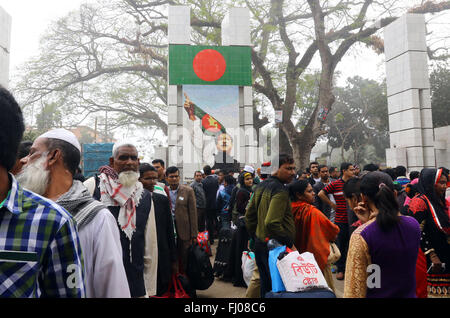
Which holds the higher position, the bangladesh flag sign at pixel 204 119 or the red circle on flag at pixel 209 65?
the red circle on flag at pixel 209 65

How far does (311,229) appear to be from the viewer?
A: 12.6 feet

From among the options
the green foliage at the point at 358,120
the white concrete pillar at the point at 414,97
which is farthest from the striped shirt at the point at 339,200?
the green foliage at the point at 358,120

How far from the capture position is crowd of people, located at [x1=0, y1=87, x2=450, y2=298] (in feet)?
3.75

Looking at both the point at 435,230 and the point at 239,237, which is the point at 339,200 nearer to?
the point at 239,237

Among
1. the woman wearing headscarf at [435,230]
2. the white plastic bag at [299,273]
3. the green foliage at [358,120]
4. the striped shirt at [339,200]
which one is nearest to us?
the white plastic bag at [299,273]

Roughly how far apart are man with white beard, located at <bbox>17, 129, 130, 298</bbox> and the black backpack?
2892mm

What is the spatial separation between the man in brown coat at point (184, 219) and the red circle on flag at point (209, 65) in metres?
6.93

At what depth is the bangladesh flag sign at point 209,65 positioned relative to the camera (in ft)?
38.5

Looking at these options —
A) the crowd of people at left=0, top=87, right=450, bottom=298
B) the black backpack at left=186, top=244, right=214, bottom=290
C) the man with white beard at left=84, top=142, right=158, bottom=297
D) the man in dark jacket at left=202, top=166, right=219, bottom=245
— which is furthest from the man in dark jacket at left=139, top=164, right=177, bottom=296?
the man in dark jacket at left=202, top=166, right=219, bottom=245

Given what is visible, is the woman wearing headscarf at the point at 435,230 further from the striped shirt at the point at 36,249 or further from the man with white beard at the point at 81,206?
the striped shirt at the point at 36,249

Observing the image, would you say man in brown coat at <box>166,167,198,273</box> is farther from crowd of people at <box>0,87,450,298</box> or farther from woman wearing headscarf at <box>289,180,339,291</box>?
woman wearing headscarf at <box>289,180,339,291</box>

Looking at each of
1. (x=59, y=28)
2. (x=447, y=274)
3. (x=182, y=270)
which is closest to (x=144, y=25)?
(x=59, y=28)

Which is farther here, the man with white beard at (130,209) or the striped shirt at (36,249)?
the man with white beard at (130,209)

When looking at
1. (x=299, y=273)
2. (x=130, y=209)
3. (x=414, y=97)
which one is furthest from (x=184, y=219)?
(x=414, y=97)
